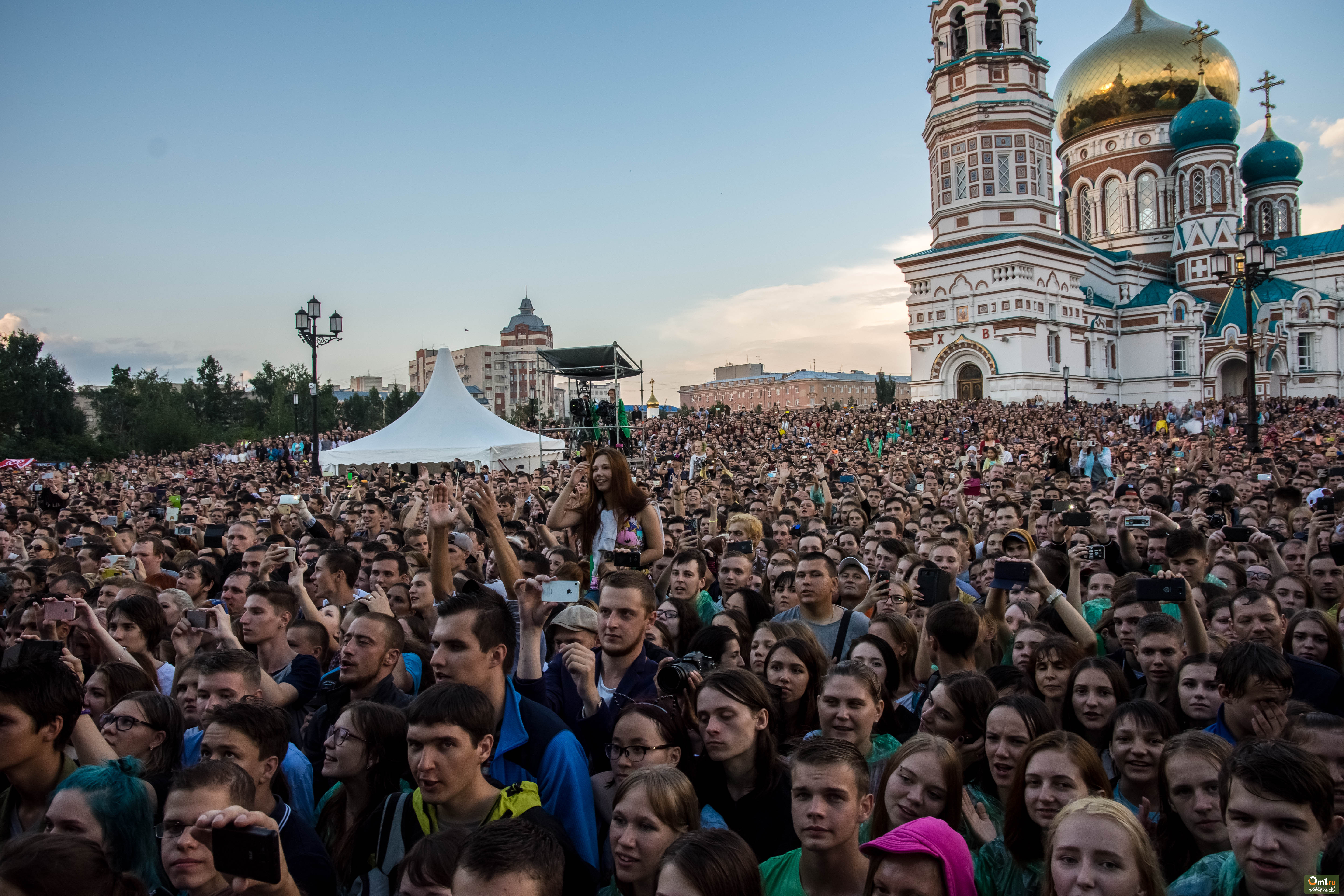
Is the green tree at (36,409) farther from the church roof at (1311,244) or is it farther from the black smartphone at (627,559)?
the church roof at (1311,244)

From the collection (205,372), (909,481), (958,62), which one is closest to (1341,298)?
A: (958,62)

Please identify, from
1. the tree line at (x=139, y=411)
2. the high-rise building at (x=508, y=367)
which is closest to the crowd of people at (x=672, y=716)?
the tree line at (x=139, y=411)

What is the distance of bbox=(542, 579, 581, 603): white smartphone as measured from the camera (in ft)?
11.6

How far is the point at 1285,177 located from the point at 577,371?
5698 cm

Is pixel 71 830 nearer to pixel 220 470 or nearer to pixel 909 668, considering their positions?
pixel 909 668

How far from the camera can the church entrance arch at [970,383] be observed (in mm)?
49312

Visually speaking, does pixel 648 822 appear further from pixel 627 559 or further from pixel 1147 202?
pixel 1147 202

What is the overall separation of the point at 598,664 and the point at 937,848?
2286mm

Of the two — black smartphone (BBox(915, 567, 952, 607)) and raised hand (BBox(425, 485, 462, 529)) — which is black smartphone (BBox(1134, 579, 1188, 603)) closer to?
black smartphone (BBox(915, 567, 952, 607))

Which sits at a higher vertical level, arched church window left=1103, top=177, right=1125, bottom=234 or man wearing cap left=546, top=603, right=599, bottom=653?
arched church window left=1103, top=177, right=1125, bottom=234

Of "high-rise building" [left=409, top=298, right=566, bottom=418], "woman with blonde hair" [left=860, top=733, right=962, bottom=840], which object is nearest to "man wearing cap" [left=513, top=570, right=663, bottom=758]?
"woman with blonde hair" [left=860, top=733, right=962, bottom=840]

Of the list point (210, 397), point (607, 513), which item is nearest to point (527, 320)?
point (210, 397)

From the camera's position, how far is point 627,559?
5.09m

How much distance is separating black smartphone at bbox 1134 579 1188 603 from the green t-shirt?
2.53 meters
